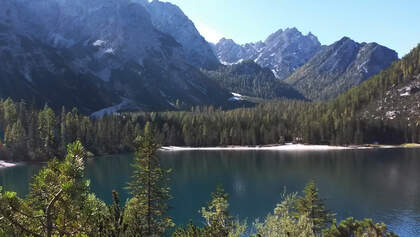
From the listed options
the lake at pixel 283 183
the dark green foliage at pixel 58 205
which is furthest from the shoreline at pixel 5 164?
the dark green foliage at pixel 58 205

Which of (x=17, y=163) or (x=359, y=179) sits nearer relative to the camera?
(x=359, y=179)

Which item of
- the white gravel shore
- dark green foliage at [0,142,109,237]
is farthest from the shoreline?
dark green foliage at [0,142,109,237]

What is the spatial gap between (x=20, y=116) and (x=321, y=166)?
150m

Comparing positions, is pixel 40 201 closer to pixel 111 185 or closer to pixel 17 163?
pixel 111 185

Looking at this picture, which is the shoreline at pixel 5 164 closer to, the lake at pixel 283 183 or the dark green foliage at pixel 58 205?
the lake at pixel 283 183

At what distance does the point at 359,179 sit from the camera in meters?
111

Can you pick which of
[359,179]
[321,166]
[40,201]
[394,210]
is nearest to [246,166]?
[321,166]

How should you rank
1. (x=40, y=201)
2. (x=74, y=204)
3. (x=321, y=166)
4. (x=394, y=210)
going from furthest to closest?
(x=321, y=166) < (x=394, y=210) < (x=40, y=201) < (x=74, y=204)

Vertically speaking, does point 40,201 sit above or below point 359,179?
above

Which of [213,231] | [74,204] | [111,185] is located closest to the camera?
[74,204]

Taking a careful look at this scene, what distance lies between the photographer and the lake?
74.6 m

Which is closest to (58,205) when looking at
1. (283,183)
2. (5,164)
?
(283,183)

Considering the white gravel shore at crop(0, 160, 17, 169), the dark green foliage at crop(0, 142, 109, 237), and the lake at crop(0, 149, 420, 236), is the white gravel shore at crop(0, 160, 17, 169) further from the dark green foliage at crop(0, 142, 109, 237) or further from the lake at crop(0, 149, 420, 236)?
the dark green foliage at crop(0, 142, 109, 237)

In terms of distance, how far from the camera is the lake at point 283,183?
245 ft
